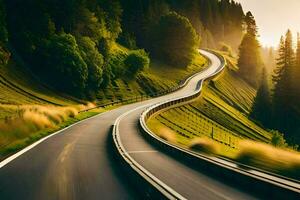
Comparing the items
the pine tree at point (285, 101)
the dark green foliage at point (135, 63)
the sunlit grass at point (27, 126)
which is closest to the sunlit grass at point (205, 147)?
the sunlit grass at point (27, 126)

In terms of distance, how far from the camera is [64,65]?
210 ft

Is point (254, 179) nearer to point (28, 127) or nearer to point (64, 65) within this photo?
point (28, 127)

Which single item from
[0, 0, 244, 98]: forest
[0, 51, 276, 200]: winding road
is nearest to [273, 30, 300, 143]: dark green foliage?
[0, 0, 244, 98]: forest

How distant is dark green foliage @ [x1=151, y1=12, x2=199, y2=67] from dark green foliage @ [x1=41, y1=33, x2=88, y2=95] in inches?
1687

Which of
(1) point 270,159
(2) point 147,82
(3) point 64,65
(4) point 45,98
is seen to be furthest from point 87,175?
(2) point 147,82

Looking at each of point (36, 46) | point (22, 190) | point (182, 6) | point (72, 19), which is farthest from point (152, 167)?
point (182, 6)

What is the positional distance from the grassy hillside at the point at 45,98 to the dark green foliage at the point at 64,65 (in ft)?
7.97

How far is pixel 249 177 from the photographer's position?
12594 millimetres

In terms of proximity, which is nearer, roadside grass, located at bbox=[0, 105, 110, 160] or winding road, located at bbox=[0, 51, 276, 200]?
winding road, located at bbox=[0, 51, 276, 200]

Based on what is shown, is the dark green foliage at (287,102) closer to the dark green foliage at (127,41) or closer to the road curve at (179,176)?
the dark green foliage at (127,41)

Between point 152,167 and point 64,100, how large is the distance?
45795mm

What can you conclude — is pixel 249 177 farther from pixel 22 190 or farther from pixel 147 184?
pixel 22 190

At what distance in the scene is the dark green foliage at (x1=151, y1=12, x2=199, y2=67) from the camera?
105 meters

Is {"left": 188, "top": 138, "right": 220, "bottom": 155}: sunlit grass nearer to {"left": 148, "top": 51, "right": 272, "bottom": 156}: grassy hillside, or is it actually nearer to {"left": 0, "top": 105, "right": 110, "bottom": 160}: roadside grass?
{"left": 148, "top": 51, "right": 272, "bottom": 156}: grassy hillside
